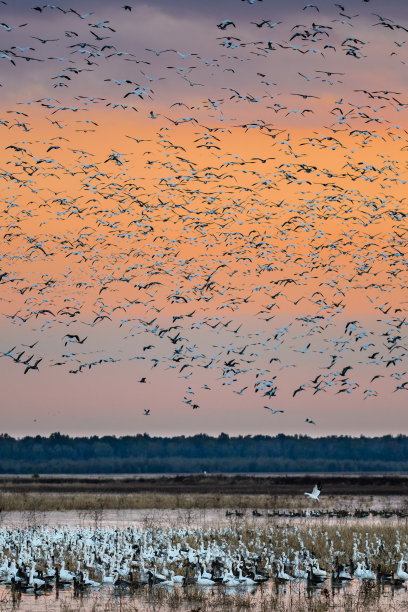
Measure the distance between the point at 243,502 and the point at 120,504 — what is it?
735 cm

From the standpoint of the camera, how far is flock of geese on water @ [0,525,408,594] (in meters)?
23.7

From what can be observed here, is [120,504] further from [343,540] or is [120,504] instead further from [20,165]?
[20,165]

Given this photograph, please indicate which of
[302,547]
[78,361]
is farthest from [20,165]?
[302,547]

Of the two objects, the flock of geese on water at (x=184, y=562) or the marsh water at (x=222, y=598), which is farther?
the flock of geese on water at (x=184, y=562)

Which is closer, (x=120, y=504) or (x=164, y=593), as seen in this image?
(x=164, y=593)

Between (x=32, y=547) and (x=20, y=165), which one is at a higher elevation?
(x=20, y=165)

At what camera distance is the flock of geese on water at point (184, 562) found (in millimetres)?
23672

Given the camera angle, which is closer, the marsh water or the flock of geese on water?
the marsh water

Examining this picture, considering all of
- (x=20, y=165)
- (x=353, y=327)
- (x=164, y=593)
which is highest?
(x=20, y=165)

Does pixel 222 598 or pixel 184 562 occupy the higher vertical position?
pixel 184 562

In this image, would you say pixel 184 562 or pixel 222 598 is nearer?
A: pixel 222 598

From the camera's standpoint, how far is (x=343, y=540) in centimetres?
3066

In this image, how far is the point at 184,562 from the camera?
84.4 feet

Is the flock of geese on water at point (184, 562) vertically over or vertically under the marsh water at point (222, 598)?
over
